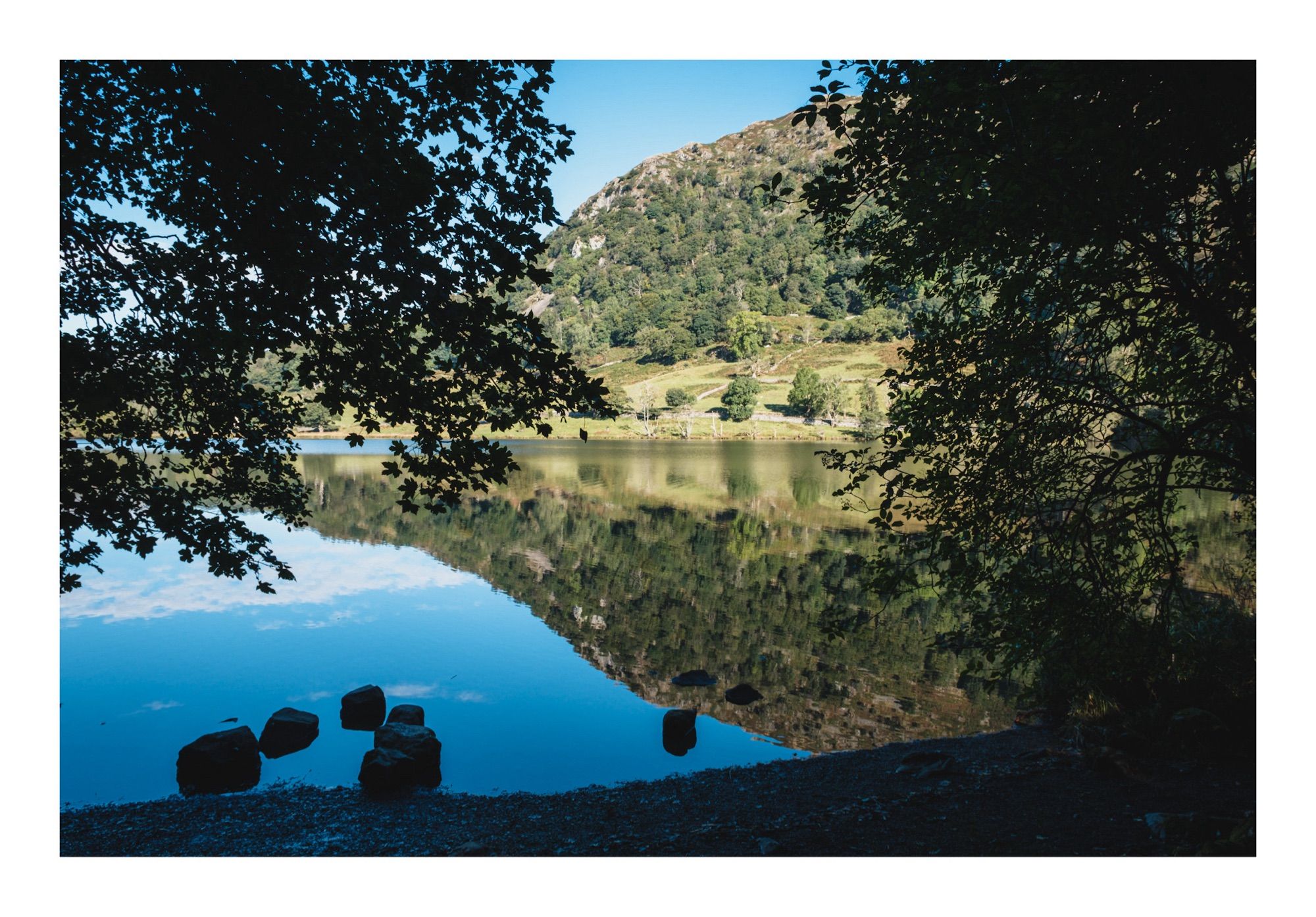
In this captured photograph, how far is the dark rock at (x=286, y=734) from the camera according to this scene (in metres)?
11.7

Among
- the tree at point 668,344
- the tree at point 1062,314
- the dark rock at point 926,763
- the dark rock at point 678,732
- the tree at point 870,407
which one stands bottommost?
the dark rock at point 678,732

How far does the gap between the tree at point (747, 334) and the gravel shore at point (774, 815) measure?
130 metres

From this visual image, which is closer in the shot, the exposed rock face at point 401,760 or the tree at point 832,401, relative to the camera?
the exposed rock face at point 401,760

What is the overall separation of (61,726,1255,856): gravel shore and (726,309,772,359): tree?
130 meters

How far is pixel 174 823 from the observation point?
9094mm

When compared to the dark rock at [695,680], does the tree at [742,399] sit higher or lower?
higher

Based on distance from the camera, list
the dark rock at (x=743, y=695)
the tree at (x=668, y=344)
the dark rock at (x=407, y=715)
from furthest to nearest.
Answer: the tree at (x=668, y=344) < the dark rock at (x=743, y=695) < the dark rock at (x=407, y=715)

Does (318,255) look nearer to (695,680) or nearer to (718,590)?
(695,680)

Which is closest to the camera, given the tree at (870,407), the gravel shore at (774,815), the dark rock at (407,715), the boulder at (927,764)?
the gravel shore at (774,815)

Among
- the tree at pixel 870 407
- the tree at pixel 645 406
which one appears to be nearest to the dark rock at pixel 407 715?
the tree at pixel 870 407

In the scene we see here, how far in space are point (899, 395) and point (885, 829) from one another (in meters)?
4.72

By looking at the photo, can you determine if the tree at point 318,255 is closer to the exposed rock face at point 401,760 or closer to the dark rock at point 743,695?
the exposed rock face at point 401,760
